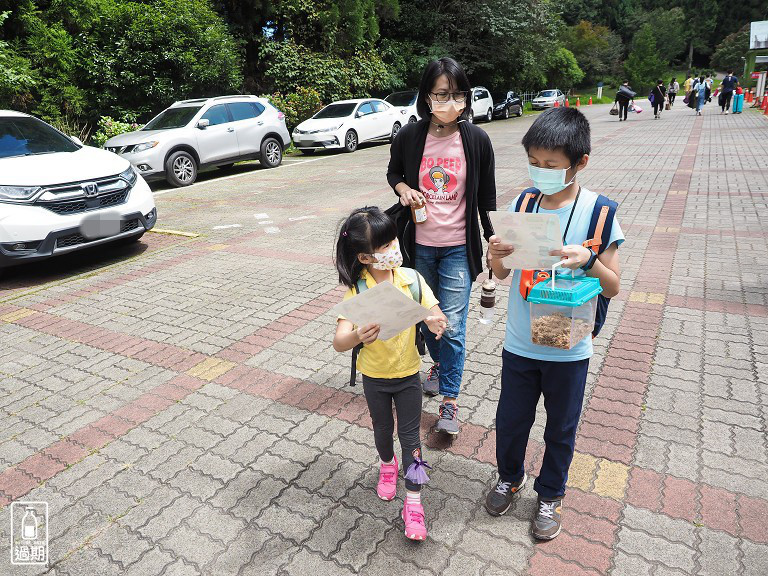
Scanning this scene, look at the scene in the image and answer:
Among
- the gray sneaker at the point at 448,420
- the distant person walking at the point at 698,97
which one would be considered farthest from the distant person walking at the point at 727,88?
the gray sneaker at the point at 448,420

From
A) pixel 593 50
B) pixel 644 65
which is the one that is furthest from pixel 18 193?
pixel 644 65

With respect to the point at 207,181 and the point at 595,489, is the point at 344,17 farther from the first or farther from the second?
the point at 595,489

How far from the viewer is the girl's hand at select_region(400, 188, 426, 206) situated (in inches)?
112

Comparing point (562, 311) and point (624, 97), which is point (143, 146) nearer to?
point (562, 311)

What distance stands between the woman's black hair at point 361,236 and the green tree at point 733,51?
77.5m

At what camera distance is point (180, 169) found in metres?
11.6

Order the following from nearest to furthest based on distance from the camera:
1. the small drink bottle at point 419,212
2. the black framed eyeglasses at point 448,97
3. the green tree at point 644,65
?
the black framed eyeglasses at point 448,97 → the small drink bottle at point 419,212 → the green tree at point 644,65

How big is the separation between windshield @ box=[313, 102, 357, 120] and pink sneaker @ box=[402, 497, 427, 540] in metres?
15.6

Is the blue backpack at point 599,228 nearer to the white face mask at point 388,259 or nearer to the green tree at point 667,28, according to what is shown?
the white face mask at point 388,259

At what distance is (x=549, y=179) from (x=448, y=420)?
158cm

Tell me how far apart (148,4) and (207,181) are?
291 inches

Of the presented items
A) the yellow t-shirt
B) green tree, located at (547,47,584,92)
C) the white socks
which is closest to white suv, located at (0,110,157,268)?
the yellow t-shirt

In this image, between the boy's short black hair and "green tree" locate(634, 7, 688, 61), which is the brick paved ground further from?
"green tree" locate(634, 7, 688, 61)

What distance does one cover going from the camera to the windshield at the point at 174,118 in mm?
11711
